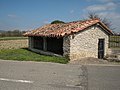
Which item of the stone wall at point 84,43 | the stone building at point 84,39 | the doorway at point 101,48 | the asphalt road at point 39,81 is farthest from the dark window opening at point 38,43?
the asphalt road at point 39,81

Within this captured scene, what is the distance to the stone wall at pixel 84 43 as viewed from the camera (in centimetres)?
1424

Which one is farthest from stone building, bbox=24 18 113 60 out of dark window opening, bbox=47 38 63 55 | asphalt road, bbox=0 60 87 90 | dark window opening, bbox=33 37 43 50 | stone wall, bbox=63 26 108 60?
asphalt road, bbox=0 60 87 90

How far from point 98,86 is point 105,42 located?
10.2 m

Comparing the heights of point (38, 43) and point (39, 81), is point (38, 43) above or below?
above

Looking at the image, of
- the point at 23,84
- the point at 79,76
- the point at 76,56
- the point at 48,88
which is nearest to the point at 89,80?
the point at 79,76

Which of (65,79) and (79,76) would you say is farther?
(79,76)

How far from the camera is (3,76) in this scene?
8391 millimetres

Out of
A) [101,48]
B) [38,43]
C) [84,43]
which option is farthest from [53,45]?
[101,48]

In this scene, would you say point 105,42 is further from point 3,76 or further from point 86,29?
point 3,76

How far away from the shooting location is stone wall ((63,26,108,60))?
1424 centimetres

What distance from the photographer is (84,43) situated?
1497 centimetres

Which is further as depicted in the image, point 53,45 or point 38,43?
point 38,43

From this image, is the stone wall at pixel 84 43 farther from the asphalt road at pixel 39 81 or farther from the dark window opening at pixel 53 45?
the asphalt road at pixel 39 81

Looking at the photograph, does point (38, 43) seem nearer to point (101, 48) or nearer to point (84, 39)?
point (84, 39)
